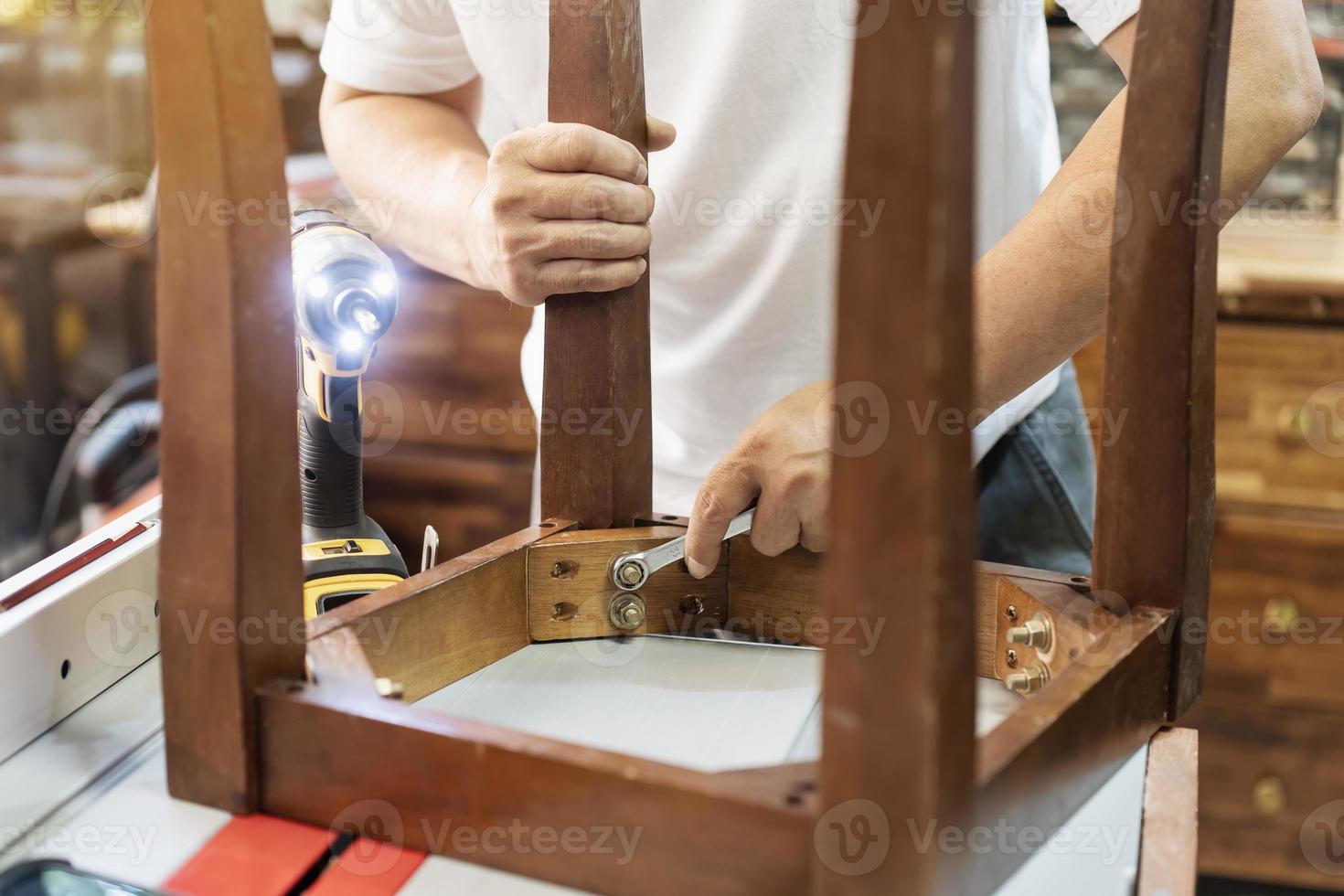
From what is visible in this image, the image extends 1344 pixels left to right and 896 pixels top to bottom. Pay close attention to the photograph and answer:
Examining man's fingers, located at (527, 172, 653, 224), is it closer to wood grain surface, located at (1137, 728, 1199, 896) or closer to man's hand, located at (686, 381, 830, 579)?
man's hand, located at (686, 381, 830, 579)

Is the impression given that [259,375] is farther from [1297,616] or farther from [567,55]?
[1297,616]

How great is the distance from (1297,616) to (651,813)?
4.74 feet

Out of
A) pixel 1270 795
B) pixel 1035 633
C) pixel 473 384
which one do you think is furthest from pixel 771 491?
pixel 473 384

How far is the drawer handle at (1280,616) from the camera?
1633mm

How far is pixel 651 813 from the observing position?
44cm

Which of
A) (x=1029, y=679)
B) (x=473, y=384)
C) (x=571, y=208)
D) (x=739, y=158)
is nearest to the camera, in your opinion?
(x=1029, y=679)

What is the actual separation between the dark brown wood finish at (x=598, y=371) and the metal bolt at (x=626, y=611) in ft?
0.15

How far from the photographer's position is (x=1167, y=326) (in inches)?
22.1

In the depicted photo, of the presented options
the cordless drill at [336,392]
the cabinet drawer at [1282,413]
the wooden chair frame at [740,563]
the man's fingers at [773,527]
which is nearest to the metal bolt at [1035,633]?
the wooden chair frame at [740,563]

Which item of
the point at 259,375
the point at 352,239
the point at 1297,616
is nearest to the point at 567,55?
the point at 352,239

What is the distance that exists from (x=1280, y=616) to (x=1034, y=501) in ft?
2.78

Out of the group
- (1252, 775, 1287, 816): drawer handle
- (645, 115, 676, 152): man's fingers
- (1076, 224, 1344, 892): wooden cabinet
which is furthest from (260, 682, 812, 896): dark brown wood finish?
(1252, 775, 1287, 816): drawer handle

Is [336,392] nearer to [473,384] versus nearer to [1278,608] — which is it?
[1278,608]

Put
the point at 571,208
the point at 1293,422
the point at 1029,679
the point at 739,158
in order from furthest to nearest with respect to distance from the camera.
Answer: the point at 1293,422 → the point at 739,158 → the point at 571,208 → the point at 1029,679
